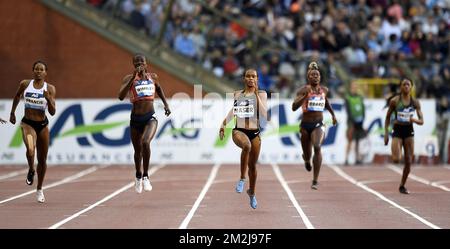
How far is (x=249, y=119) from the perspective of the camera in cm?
1889

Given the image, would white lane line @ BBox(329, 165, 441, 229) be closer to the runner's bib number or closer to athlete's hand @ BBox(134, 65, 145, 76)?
the runner's bib number

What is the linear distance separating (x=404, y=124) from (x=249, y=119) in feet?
16.1

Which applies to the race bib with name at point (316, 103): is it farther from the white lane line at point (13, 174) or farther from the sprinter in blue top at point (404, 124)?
the white lane line at point (13, 174)

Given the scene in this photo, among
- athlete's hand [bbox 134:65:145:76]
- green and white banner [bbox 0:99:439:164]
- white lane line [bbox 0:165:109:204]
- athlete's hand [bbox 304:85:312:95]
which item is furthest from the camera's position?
green and white banner [bbox 0:99:439:164]

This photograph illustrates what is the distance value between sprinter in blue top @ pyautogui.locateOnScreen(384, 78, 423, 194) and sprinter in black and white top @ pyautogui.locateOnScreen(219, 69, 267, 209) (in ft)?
14.9

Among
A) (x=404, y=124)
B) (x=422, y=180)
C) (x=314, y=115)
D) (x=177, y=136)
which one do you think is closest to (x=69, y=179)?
(x=177, y=136)

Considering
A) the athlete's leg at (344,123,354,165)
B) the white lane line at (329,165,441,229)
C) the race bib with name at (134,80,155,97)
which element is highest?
the race bib with name at (134,80,155,97)

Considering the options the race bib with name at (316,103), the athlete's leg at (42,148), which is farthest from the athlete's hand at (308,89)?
the athlete's leg at (42,148)


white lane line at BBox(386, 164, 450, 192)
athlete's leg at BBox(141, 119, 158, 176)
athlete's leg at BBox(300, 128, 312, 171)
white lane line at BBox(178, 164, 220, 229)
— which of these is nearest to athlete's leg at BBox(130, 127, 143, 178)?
athlete's leg at BBox(141, 119, 158, 176)

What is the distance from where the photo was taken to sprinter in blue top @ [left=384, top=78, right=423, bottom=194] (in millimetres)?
22688

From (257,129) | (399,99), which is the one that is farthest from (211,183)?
(257,129)

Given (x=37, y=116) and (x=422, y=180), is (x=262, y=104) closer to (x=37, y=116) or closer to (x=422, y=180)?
(x=37, y=116)

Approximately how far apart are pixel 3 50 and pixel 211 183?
11.6 metres

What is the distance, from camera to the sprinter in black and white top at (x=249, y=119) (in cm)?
1878
